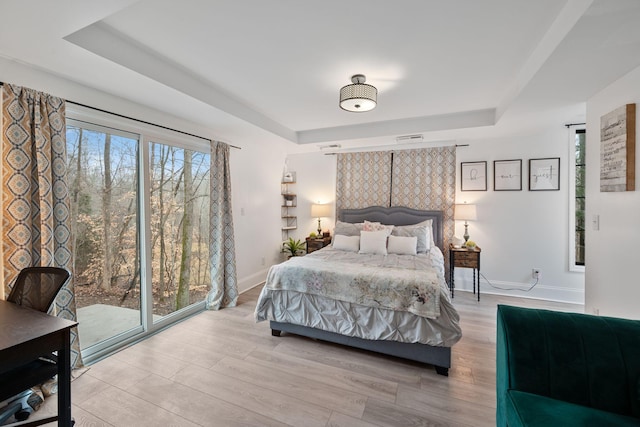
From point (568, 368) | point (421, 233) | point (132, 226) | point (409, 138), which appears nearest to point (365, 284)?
point (568, 368)

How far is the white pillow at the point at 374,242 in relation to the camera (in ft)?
12.1

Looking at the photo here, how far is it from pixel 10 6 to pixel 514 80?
3.66m

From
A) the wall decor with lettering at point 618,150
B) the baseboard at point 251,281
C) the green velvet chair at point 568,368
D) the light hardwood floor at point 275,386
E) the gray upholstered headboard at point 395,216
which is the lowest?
the light hardwood floor at point 275,386

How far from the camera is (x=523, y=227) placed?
390 cm

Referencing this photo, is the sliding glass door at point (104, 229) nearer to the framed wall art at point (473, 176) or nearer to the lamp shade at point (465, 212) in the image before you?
the lamp shade at point (465, 212)

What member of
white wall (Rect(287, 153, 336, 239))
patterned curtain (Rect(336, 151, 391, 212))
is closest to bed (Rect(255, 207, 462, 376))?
patterned curtain (Rect(336, 151, 391, 212))

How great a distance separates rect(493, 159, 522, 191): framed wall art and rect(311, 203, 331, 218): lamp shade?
8.80 feet

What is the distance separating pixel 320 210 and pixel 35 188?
360 centimetres

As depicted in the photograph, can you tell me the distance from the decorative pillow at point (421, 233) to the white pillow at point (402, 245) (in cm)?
14

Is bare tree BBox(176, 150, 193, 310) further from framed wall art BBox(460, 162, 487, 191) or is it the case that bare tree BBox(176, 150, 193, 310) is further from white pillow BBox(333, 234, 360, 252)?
framed wall art BBox(460, 162, 487, 191)

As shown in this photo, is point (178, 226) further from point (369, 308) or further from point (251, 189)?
point (369, 308)

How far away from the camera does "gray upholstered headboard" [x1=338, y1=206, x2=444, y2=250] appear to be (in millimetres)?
4223

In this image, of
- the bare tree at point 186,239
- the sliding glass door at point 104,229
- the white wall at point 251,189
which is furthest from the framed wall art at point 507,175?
the sliding glass door at point 104,229

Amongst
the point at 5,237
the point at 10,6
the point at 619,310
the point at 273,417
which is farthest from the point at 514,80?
the point at 5,237
